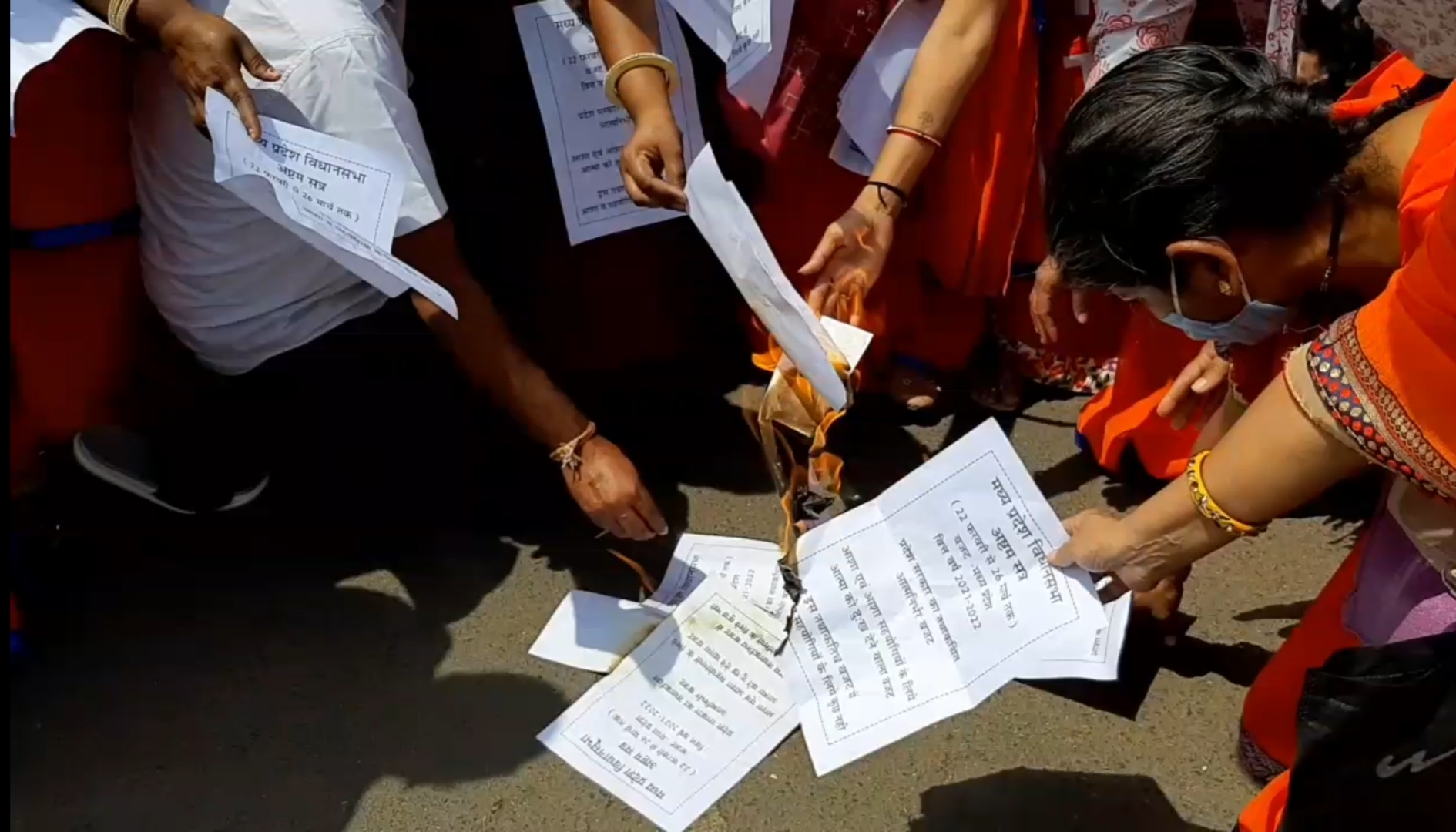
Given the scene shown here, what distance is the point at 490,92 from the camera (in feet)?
6.22

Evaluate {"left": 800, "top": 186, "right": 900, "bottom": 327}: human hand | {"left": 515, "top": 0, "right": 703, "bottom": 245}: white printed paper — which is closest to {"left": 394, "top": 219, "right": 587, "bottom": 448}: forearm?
{"left": 515, "top": 0, "right": 703, "bottom": 245}: white printed paper

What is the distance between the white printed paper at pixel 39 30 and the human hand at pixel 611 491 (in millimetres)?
789

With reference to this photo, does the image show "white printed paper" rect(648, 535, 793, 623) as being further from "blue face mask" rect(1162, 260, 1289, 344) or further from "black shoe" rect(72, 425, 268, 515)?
"black shoe" rect(72, 425, 268, 515)

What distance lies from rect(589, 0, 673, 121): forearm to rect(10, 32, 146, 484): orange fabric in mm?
622

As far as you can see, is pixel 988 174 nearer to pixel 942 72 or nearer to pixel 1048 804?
pixel 942 72

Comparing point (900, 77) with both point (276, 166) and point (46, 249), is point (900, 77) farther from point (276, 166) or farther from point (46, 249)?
point (46, 249)

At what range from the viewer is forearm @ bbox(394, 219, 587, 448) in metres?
1.65

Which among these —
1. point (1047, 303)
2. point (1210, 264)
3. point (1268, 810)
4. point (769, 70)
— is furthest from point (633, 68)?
point (1268, 810)

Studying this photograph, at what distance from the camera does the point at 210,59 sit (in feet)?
4.67

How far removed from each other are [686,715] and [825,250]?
598 millimetres

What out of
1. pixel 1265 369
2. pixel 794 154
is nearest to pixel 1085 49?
pixel 794 154

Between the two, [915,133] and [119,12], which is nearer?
[119,12]

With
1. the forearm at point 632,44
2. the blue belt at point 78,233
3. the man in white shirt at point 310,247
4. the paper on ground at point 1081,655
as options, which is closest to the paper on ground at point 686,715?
the man in white shirt at point 310,247

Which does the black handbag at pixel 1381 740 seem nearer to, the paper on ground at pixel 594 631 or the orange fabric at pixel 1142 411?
the orange fabric at pixel 1142 411
